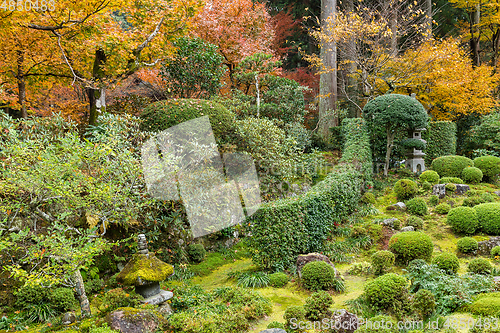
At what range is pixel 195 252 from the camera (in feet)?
26.2

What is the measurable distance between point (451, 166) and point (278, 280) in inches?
357

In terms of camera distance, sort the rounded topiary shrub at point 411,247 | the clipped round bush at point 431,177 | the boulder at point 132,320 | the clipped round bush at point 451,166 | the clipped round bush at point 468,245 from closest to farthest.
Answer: the boulder at point 132,320 → the rounded topiary shrub at point 411,247 → the clipped round bush at point 468,245 → the clipped round bush at point 431,177 → the clipped round bush at point 451,166

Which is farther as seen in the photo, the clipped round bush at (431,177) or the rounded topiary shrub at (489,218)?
the clipped round bush at (431,177)

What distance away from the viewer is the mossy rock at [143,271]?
540cm

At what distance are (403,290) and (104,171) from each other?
527cm

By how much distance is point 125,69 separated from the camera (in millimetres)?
9383

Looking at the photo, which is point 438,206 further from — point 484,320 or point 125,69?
point 125,69

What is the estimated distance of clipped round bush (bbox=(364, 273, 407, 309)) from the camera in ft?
17.5

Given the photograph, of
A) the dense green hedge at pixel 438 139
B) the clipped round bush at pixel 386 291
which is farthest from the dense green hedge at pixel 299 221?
the dense green hedge at pixel 438 139

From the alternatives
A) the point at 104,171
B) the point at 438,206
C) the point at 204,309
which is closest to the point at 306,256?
the point at 204,309

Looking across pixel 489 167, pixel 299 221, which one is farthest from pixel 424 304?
pixel 489 167

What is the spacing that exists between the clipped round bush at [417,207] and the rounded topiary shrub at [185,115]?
5.77m

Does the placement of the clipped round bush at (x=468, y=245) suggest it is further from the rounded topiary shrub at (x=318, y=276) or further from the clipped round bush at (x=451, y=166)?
the clipped round bush at (x=451, y=166)

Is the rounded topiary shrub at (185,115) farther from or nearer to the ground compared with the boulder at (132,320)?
farther from the ground
